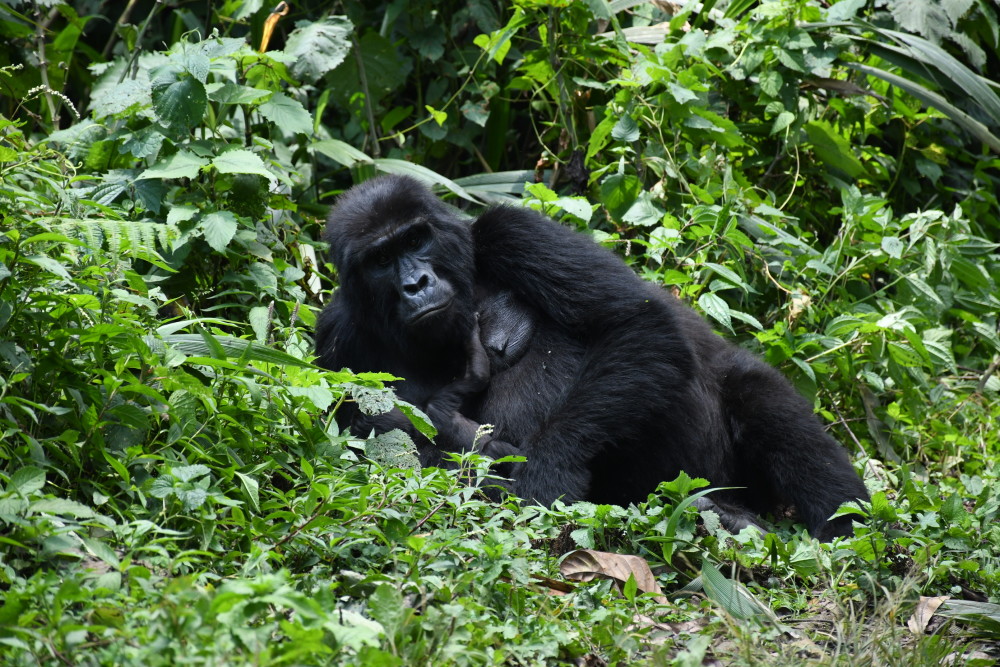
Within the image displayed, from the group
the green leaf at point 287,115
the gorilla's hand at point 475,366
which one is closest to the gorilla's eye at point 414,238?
the gorilla's hand at point 475,366

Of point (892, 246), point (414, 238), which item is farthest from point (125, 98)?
point (892, 246)

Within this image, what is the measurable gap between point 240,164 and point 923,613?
3.07m

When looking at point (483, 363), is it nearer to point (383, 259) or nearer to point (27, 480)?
point (383, 259)

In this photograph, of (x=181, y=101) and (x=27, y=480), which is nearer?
(x=27, y=480)

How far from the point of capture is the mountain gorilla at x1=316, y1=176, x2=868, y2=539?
397cm

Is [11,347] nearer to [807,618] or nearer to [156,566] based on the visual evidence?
[156,566]

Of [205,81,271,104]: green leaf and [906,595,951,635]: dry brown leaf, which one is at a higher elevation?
[205,81,271,104]: green leaf

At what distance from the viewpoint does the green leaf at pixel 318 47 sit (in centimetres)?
561

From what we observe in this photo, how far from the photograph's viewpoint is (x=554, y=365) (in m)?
4.22

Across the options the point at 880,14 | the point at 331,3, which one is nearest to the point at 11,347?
the point at 331,3

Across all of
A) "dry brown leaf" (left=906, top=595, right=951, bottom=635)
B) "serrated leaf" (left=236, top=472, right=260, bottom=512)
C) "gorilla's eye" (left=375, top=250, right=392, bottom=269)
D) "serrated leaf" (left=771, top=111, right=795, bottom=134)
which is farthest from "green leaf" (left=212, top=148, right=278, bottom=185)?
"dry brown leaf" (left=906, top=595, right=951, bottom=635)

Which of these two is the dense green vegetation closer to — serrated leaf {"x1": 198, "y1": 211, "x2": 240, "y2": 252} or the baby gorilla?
serrated leaf {"x1": 198, "y1": 211, "x2": 240, "y2": 252}

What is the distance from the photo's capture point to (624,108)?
203 inches

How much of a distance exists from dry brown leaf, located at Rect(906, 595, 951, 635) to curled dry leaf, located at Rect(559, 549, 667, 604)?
0.68 m
